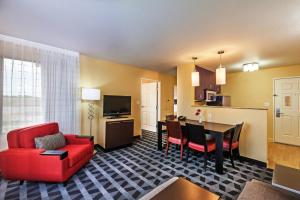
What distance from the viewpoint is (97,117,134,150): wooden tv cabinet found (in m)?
3.67

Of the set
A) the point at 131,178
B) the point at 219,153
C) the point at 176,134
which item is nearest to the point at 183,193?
the point at 131,178

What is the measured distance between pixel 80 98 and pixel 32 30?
5.55 feet

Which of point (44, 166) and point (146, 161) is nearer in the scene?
point (44, 166)

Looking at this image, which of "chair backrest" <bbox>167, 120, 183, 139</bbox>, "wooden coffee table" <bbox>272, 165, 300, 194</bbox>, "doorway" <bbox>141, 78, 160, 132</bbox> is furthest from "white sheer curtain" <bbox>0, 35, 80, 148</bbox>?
"wooden coffee table" <bbox>272, 165, 300, 194</bbox>

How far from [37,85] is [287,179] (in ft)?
13.5

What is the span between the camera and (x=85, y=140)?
2.96 m

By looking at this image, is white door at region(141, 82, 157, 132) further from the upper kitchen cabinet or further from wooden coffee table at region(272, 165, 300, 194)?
wooden coffee table at region(272, 165, 300, 194)

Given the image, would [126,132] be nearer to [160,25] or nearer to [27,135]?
[27,135]

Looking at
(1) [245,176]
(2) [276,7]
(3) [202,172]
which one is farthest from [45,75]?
(1) [245,176]

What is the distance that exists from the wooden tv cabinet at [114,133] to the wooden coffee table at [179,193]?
2.45m

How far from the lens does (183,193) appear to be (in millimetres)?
1439

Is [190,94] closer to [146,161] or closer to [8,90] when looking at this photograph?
[146,161]

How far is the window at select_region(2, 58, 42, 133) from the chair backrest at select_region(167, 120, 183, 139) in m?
2.77

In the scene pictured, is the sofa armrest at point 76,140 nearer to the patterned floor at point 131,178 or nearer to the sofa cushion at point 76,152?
the sofa cushion at point 76,152
